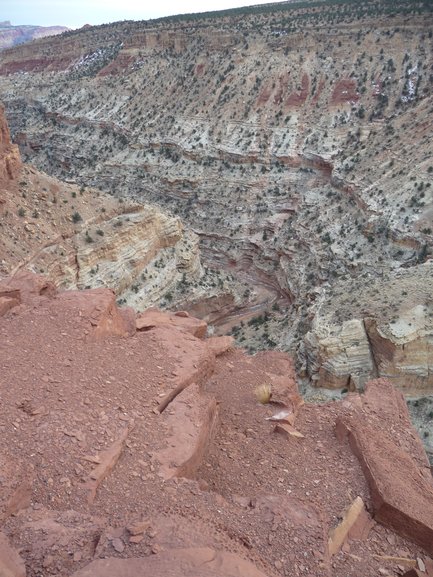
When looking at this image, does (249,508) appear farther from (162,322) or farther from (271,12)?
(271,12)

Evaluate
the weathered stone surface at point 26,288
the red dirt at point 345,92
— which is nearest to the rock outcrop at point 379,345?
the weathered stone surface at point 26,288

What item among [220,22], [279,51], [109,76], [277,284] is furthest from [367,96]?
[109,76]

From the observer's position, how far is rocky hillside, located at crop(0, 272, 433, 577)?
22.4 feet

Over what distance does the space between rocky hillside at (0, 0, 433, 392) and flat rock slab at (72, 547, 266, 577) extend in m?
15.1

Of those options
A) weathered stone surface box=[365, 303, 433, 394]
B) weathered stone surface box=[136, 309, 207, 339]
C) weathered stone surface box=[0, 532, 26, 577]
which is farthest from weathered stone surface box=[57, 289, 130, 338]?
weathered stone surface box=[365, 303, 433, 394]

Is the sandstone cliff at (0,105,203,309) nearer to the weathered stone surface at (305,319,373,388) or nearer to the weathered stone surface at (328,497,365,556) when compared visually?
the weathered stone surface at (305,319,373,388)

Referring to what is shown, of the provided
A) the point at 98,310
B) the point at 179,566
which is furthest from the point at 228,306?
the point at 179,566

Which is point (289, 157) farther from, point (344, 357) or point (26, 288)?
point (26, 288)

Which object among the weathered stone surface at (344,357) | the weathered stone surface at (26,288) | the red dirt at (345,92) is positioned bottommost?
the weathered stone surface at (344,357)

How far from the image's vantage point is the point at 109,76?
68.9 m

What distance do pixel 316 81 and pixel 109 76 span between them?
32.7 m

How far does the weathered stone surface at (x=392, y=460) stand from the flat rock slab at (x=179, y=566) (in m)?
3.72

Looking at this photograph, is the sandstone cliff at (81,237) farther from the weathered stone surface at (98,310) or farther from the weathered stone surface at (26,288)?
the weathered stone surface at (98,310)

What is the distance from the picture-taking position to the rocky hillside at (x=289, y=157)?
23.0 m
